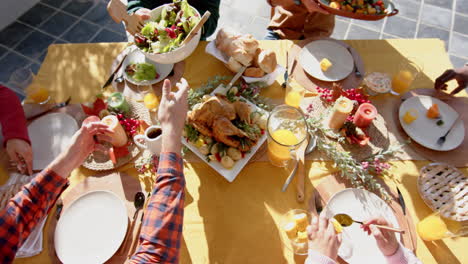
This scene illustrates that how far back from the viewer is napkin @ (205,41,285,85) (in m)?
1.82

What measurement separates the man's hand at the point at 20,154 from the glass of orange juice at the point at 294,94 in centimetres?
155

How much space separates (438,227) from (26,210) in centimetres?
189

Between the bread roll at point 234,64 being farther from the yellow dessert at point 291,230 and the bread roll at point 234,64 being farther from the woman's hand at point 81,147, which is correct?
the yellow dessert at point 291,230

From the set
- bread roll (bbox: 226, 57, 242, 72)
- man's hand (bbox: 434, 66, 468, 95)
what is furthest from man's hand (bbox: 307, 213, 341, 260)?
man's hand (bbox: 434, 66, 468, 95)

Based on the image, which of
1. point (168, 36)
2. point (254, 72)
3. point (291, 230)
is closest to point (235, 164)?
point (291, 230)

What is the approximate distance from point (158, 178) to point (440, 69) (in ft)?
6.60

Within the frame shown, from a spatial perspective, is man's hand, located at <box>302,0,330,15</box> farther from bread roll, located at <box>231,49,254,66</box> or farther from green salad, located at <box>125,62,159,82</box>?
green salad, located at <box>125,62,159,82</box>

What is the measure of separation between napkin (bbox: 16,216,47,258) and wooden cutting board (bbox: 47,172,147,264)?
0.14 ft

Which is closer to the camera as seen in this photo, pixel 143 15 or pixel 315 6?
pixel 143 15

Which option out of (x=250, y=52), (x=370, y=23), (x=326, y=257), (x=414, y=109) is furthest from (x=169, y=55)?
(x=370, y=23)

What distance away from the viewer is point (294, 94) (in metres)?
1.73

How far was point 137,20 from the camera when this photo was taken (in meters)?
1.80

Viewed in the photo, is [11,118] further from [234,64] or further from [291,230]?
[291,230]

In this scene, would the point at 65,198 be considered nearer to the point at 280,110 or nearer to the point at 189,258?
the point at 189,258
